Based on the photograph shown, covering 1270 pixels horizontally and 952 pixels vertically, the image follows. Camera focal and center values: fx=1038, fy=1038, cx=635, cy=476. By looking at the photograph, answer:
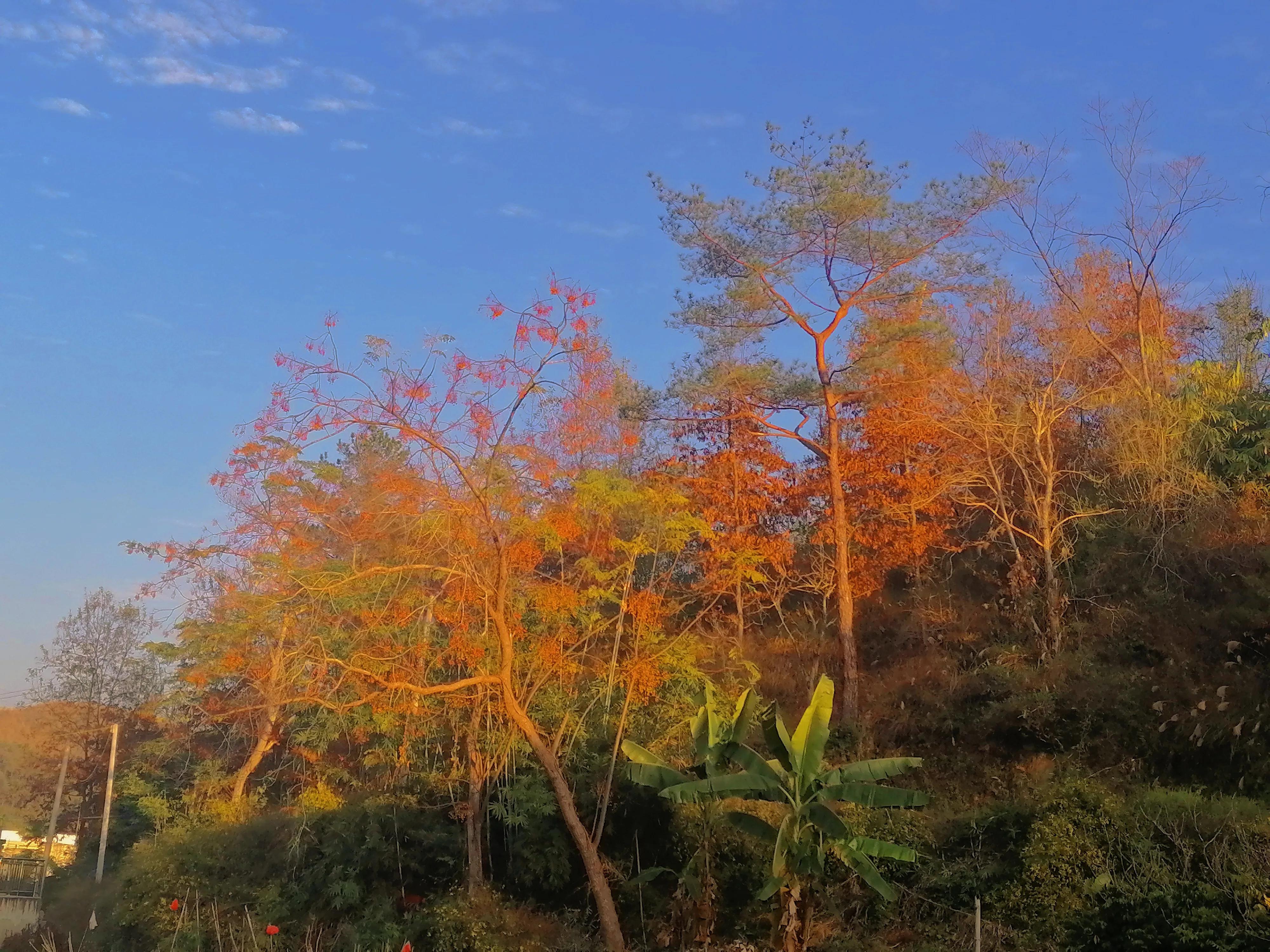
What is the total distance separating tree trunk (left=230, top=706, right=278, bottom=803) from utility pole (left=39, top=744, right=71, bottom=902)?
11014 millimetres

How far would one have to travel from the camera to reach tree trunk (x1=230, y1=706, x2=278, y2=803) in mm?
22234

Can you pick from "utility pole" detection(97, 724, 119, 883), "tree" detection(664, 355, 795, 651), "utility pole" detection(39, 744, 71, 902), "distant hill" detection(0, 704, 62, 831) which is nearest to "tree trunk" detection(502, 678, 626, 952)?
"tree" detection(664, 355, 795, 651)

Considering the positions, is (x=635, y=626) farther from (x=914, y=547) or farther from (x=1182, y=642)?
(x=1182, y=642)

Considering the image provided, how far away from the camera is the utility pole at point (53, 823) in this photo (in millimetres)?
30578

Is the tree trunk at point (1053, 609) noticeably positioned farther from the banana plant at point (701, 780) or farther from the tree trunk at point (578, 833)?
the tree trunk at point (578, 833)

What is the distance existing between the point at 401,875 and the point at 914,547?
454 inches

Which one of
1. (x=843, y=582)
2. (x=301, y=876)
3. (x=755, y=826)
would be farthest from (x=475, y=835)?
(x=843, y=582)

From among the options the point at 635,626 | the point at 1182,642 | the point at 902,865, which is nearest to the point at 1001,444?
the point at 1182,642

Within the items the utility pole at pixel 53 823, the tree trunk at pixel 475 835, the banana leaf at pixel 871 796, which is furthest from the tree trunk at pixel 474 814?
the utility pole at pixel 53 823

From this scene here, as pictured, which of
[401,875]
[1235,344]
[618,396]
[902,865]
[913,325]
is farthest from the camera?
[1235,344]

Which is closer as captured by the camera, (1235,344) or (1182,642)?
(1182,642)

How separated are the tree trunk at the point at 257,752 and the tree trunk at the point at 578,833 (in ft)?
34.6

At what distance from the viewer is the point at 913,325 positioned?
18516mm

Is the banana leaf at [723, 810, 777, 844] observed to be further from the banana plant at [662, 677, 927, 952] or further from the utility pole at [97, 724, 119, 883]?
the utility pole at [97, 724, 119, 883]
